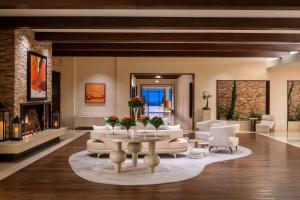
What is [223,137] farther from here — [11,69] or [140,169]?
[11,69]

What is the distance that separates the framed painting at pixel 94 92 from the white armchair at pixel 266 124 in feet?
22.9

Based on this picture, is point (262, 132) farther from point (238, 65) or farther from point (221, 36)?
point (221, 36)

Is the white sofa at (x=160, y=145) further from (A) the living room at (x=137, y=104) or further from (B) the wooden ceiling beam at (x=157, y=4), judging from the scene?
(B) the wooden ceiling beam at (x=157, y=4)

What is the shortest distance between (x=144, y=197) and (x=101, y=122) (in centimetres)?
1089

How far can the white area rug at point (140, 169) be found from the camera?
6.28 m

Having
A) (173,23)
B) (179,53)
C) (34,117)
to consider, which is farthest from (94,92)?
(173,23)

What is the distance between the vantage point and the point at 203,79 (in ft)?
52.6

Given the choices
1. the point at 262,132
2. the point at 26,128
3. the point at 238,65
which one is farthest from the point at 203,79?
the point at 26,128

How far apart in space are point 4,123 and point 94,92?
7.89 metres

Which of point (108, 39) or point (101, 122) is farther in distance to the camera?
point (101, 122)

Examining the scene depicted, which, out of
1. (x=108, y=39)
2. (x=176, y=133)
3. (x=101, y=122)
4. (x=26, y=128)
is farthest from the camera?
(x=101, y=122)

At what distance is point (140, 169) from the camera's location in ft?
23.3

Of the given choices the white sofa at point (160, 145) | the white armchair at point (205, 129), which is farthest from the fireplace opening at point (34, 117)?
the white armchair at point (205, 129)

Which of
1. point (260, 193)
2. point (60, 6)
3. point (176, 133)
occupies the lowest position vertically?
point (260, 193)
